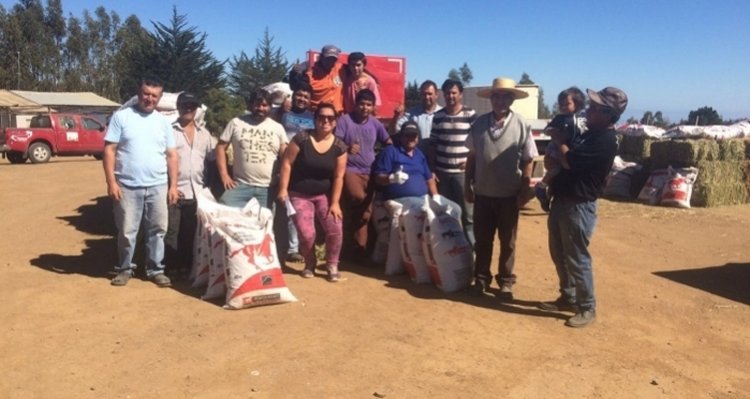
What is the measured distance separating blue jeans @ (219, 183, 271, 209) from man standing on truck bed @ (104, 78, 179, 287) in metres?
0.50

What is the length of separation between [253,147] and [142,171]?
98 cm

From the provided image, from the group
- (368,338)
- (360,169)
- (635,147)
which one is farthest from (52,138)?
(368,338)

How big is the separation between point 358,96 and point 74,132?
19355 mm

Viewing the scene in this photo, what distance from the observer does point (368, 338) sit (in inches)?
190

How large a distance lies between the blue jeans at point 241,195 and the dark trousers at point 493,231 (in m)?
1.98

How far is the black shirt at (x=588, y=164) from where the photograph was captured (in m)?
4.99

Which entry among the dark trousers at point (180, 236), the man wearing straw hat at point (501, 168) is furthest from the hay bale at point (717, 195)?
the dark trousers at point (180, 236)

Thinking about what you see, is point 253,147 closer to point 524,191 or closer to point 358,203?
point 358,203

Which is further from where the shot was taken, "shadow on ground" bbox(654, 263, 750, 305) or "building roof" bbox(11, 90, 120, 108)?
"building roof" bbox(11, 90, 120, 108)

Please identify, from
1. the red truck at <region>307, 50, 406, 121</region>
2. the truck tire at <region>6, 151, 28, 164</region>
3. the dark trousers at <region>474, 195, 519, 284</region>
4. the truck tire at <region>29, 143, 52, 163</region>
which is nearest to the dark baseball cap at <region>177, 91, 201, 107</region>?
the dark trousers at <region>474, 195, 519, 284</region>

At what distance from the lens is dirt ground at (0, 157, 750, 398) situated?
13.3 ft

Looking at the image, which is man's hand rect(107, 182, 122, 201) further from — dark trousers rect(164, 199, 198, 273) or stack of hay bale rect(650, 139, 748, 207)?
stack of hay bale rect(650, 139, 748, 207)

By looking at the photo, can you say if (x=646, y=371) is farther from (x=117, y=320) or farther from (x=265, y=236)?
(x=117, y=320)

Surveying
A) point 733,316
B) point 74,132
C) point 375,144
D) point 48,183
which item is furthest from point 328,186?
point 74,132
